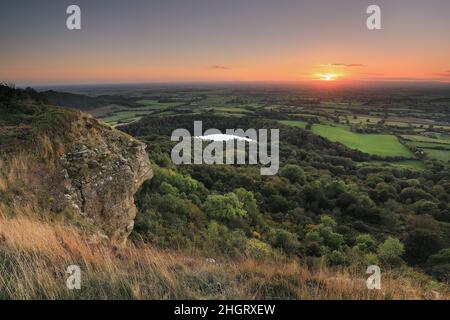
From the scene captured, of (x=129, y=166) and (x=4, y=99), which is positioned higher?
(x=4, y=99)

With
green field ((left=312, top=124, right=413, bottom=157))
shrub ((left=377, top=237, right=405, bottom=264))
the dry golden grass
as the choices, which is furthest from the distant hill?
green field ((left=312, top=124, right=413, bottom=157))

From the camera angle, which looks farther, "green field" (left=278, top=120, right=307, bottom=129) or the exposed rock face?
"green field" (left=278, top=120, right=307, bottom=129)

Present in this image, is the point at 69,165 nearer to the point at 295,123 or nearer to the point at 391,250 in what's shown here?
the point at 391,250

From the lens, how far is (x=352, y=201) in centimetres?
5250

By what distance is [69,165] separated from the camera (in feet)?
36.9

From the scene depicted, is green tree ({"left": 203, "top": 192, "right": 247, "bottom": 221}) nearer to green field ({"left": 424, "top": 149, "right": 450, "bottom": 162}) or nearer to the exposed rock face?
the exposed rock face

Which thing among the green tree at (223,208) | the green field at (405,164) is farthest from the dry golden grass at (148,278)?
the green field at (405,164)

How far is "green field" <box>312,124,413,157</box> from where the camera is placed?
7706 cm

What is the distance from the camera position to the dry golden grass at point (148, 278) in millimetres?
4004

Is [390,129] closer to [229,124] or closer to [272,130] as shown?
[272,130]

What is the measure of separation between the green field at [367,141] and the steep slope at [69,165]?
2951 inches
